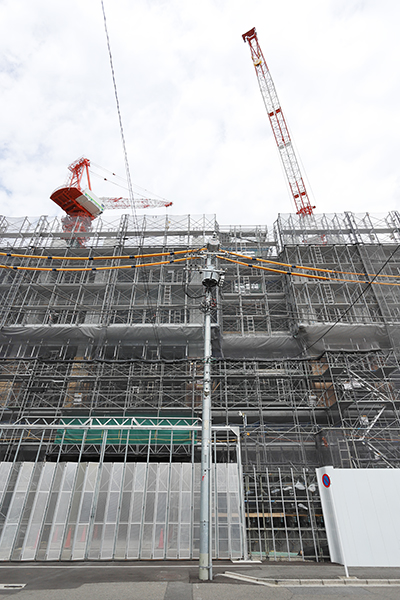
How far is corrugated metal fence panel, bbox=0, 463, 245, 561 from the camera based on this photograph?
10.8 meters

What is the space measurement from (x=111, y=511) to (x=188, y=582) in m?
5.32

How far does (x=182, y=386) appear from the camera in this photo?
22.7m

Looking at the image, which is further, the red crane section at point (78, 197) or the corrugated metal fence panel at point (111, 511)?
the red crane section at point (78, 197)

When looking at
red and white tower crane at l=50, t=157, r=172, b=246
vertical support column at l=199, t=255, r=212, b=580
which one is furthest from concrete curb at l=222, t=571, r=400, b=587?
red and white tower crane at l=50, t=157, r=172, b=246

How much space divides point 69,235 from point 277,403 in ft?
82.2

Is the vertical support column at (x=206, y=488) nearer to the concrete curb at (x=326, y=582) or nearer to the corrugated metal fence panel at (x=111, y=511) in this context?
the concrete curb at (x=326, y=582)

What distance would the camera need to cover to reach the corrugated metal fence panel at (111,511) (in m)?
10.8

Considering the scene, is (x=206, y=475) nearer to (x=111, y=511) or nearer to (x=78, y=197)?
(x=111, y=511)

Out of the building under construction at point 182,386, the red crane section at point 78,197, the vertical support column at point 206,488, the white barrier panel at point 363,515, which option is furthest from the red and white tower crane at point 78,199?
the white barrier panel at point 363,515

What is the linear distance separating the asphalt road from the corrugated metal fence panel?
3.40ft

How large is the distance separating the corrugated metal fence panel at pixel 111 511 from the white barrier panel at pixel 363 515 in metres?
3.34

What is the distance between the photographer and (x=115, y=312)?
2595 cm

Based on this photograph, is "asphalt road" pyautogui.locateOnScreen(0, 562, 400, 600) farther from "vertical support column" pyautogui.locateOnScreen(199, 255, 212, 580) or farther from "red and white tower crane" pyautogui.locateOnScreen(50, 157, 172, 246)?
"red and white tower crane" pyautogui.locateOnScreen(50, 157, 172, 246)

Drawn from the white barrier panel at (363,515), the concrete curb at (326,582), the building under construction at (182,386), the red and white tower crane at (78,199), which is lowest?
the concrete curb at (326,582)
